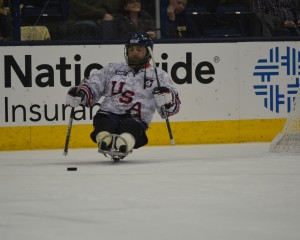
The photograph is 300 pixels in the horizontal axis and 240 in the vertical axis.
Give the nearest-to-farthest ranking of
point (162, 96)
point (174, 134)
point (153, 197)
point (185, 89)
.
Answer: point (153, 197) → point (162, 96) → point (174, 134) → point (185, 89)

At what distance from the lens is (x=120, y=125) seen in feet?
24.4

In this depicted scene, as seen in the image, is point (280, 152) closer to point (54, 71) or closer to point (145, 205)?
point (54, 71)

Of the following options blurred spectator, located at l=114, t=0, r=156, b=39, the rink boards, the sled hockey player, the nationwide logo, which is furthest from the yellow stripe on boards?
the sled hockey player

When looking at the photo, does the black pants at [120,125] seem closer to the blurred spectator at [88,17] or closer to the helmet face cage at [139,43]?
the helmet face cage at [139,43]

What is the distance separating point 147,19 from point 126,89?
1.81m

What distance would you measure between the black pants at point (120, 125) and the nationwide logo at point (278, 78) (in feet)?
6.78

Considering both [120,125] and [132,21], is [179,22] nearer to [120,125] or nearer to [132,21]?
[132,21]

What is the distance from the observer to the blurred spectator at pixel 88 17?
9008 millimetres

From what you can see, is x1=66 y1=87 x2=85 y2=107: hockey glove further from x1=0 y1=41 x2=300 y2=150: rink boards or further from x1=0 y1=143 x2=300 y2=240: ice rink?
x1=0 y1=41 x2=300 y2=150: rink boards

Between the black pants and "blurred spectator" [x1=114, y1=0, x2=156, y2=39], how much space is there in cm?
175

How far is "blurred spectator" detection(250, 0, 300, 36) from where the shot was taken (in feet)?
30.7

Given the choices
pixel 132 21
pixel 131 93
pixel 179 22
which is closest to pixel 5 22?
pixel 132 21

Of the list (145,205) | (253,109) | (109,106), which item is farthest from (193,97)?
(145,205)

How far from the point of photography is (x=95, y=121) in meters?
7.57
